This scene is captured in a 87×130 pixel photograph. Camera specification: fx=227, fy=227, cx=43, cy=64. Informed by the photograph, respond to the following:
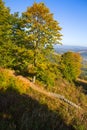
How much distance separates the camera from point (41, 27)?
30.1 metres

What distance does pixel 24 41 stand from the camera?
30688mm

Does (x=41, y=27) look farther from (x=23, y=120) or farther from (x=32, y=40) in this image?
(x=23, y=120)

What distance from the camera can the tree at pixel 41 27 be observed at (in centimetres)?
3034

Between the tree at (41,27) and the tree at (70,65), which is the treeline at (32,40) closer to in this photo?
the tree at (41,27)

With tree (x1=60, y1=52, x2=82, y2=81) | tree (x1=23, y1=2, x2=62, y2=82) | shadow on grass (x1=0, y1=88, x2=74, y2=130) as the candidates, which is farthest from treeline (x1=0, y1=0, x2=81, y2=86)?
shadow on grass (x1=0, y1=88, x2=74, y2=130)

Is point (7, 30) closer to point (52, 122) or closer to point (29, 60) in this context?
point (29, 60)

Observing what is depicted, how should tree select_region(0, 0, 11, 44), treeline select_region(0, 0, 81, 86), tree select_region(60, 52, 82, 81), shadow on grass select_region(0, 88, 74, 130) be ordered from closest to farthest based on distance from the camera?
shadow on grass select_region(0, 88, 74, 130)
tree select_region(0, 0, 11, 44)
treeline select_region(0, 0, 81, 86)
tree select_region(60, 52, 82, 81)

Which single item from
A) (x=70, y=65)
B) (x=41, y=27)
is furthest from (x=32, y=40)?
(x=70, y=65)

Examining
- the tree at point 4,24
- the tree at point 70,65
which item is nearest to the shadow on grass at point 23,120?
the tree at point 4,24

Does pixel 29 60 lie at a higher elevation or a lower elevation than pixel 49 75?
higher

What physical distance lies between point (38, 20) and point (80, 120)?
85.8 feet

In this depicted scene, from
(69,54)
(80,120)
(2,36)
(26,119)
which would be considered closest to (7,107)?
(26,119)

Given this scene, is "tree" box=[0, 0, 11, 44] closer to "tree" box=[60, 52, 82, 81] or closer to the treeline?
the treeline

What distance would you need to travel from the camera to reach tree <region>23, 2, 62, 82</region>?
30344 millimetres
